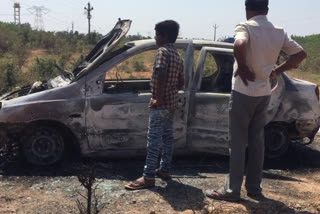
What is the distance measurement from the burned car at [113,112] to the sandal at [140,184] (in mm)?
927

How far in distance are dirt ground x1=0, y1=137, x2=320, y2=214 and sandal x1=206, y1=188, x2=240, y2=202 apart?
0.06 m

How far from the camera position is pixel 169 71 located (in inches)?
183

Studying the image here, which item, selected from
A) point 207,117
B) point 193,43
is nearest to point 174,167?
point 207,117

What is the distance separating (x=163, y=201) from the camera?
445 cm

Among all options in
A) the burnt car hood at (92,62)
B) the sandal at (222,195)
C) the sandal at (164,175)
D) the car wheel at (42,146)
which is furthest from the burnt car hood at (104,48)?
the sandal at (222,195)

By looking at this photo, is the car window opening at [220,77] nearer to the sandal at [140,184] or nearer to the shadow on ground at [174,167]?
the shadow on ground at [174,167]

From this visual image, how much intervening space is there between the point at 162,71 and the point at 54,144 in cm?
188

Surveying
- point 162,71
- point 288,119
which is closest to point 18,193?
point 162,71

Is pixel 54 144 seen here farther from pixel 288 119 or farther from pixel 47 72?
pixel 47 72

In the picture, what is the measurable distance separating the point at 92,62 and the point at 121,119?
818 millimetres

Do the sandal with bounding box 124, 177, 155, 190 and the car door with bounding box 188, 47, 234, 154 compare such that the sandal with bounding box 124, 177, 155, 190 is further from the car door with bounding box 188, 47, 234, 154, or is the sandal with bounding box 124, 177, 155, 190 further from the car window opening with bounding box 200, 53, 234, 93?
the car window opening with bounding box 200, 53, 234, 93

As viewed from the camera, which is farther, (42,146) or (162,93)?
(42,146)

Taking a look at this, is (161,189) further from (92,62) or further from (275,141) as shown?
(275,141)

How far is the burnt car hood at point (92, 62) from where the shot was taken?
5461mm
